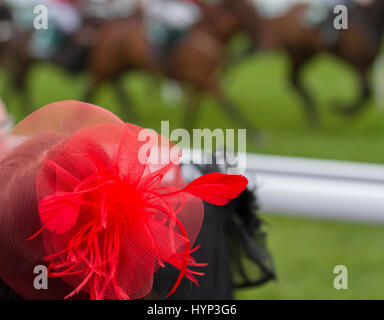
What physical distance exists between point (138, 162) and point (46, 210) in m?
0.09

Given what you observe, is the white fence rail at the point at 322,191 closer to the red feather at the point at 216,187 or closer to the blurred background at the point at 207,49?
the red feather at the point at 216,187

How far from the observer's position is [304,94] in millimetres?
4555

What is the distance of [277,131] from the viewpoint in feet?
14.8

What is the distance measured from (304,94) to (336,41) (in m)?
0.53

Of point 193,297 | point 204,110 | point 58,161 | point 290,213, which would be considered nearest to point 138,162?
point 58,161

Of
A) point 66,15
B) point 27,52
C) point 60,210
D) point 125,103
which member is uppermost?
point 66,15

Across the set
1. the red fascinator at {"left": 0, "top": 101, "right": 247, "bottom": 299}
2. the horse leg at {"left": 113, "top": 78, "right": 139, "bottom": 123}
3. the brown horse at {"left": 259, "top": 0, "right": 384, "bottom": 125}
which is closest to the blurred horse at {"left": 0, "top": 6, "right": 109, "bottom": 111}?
the horse leg at {"left": 113, "top": 78, "right": 139, "bottom": 123}

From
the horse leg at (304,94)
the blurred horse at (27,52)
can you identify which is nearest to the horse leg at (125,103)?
the blurred horse at (27,52)

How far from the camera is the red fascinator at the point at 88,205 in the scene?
431 millimetres

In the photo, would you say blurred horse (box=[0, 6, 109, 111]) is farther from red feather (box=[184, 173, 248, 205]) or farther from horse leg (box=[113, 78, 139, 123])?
red feather (box=[184, 173, 248, 205])

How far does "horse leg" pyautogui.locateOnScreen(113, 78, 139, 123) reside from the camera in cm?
438

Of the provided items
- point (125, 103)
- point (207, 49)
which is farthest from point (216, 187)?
point (125, 103)

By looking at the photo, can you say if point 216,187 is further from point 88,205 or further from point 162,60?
point 162,60

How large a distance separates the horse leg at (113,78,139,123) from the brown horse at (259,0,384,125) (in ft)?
3.86
